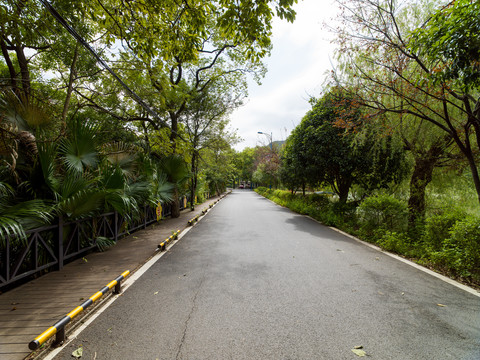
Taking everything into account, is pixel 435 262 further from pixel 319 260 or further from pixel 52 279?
pixel 52 279

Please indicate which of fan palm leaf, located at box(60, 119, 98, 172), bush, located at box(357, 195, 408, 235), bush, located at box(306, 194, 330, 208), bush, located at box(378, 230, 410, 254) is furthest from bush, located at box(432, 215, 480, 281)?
bush, located at box(306, 194, 330, 208)

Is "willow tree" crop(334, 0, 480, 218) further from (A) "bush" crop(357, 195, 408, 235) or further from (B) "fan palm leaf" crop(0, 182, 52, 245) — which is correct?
(B) "fan palm leaf" crop(0, 182, 52, 245)

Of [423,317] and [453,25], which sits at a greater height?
[453,25]

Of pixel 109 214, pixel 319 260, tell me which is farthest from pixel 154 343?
pixel 109 214

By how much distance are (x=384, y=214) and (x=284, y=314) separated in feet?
18.7

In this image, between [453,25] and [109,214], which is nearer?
[453,25]

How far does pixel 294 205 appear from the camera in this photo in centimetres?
1644

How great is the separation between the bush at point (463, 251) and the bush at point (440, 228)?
0.35 metres

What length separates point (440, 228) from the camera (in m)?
5.26

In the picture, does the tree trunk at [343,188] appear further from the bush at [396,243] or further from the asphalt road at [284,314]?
the asphalt road at [284,314]

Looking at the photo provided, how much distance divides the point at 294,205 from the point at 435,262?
1150cm

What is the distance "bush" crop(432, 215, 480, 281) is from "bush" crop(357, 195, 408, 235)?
225cm

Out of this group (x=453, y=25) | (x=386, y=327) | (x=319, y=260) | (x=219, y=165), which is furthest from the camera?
(x=219, y=165)

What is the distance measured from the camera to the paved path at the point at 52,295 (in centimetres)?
267
